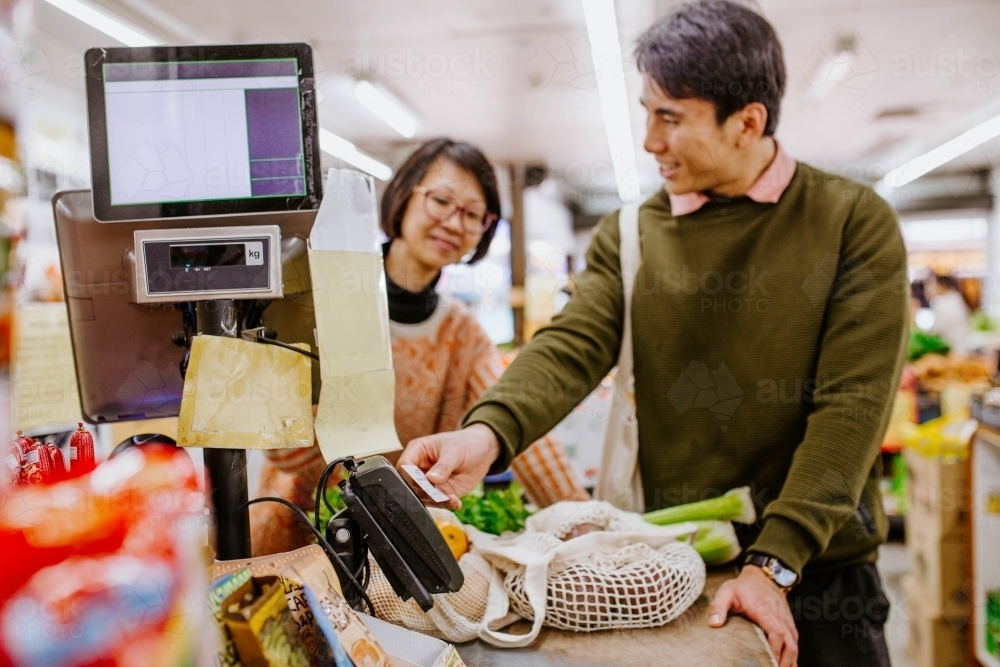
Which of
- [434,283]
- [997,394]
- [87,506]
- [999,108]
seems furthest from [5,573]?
[999,108]

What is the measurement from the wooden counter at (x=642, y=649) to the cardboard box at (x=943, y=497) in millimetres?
2086

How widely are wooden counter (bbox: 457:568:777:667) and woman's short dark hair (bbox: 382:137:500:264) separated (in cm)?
79

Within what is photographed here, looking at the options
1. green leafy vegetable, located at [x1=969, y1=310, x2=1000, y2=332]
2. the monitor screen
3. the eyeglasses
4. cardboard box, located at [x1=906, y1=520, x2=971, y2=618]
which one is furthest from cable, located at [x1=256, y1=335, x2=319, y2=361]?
green leafy vegetable, located at [x1=969, y1=310, x2=1000, y2=332]

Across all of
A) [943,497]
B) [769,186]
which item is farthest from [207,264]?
[943,497]

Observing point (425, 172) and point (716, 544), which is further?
point (425, 172)

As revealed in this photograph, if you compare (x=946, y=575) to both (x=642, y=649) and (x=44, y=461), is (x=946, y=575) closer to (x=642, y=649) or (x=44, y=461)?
(x=642, y=649)

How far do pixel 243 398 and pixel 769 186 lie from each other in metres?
1.04

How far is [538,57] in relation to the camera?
4.75 meters

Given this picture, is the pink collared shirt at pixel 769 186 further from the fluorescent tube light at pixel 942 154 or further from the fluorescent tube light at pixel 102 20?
the fluorescent tube light at pixel 942 154

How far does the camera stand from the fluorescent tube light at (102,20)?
3463 mm

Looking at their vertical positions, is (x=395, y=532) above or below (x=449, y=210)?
below

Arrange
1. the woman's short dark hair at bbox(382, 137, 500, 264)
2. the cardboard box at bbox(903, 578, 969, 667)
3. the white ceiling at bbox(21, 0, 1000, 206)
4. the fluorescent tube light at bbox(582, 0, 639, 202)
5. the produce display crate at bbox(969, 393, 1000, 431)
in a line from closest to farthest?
the woman's short dark hair at bbox(382, 137, 500, 264)
the produce display crate at bbox(969, 393, 1000, 431)
the cardboard box at bbox(903, 578, 969, 667)
the fluorescent tube light at bbox(582, 0, 639, 202)
the white ceiling at bbox(21, 0, 1000, 206)

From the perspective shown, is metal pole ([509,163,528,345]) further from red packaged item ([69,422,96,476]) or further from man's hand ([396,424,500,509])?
red packaged item ([69,422,96,476])

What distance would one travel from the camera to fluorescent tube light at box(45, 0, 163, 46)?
136 inches
